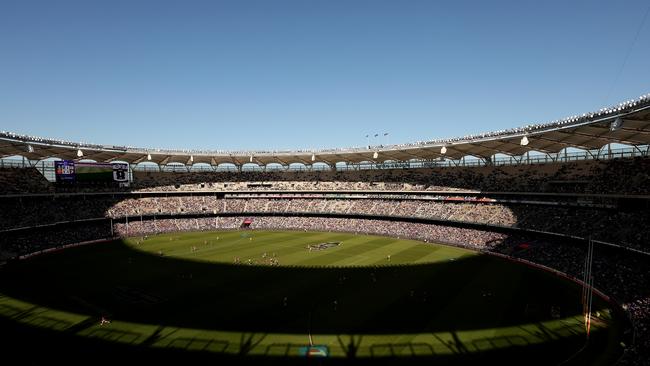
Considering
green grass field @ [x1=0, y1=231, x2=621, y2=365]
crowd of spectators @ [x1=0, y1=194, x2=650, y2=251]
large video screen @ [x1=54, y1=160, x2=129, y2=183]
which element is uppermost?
large video screen @ [x1=54, y1=160, x2=129, y2=183]

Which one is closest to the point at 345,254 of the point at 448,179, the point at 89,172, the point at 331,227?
the point at 331,227

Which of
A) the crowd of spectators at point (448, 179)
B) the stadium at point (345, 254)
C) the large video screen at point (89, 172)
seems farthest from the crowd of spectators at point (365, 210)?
the large video screen at point (89, 172)

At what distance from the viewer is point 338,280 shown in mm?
36781

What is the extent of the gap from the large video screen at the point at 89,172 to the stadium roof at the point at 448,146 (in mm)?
2188

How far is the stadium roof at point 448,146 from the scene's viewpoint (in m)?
34.7

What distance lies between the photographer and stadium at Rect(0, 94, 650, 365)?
2405 cm

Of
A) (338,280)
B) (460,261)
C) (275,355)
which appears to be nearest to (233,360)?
(275,355)

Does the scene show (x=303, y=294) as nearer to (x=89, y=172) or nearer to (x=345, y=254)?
(x=345, y=254)

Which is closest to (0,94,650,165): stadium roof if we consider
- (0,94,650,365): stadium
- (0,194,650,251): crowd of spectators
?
(0,94,650,365): stadium

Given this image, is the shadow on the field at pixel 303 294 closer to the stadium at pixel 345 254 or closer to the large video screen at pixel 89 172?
the stadium at pixel 345 254

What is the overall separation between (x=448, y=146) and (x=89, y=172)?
61068 mm

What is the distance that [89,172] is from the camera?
6328 cm

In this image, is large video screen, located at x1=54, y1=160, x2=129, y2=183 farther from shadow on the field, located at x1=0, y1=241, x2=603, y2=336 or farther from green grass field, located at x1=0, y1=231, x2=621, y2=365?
shadow on the field, located at x1=0, y1=241, x2=603, y2=336

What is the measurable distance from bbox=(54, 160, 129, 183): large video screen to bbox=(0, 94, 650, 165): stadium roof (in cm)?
219
